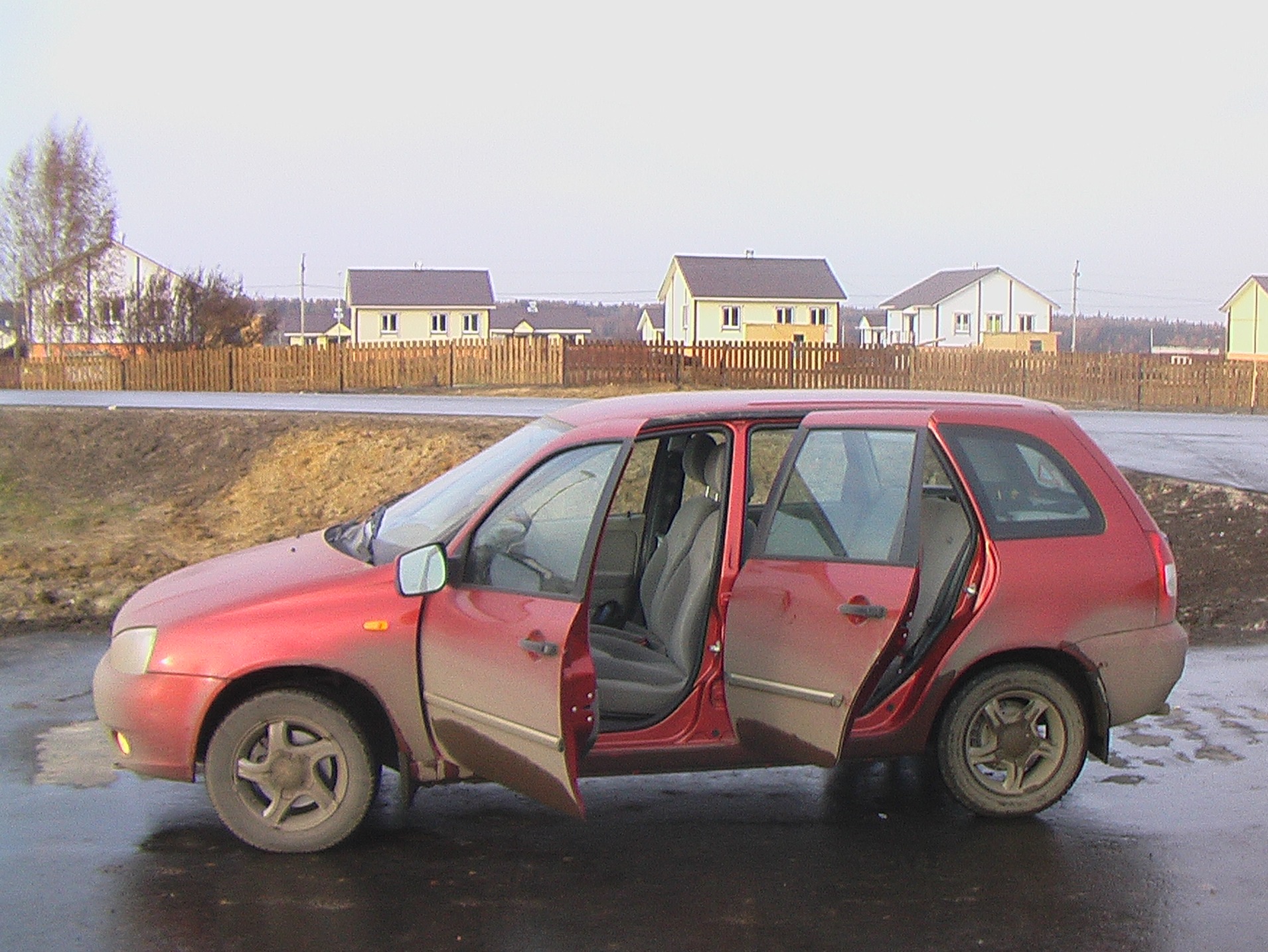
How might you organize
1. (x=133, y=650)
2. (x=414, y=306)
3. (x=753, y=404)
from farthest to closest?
(x=414, y=306) → (x=753, y=404) → (x=133, y=650)

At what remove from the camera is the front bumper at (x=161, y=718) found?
16.6 ft

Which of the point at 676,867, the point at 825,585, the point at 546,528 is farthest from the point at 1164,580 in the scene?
the point at 546,528

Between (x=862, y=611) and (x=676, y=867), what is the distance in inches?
46.4

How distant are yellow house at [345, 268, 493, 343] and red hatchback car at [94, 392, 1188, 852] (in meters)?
75.4

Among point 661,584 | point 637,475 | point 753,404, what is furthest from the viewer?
point 637,475

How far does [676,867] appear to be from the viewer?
5117mm

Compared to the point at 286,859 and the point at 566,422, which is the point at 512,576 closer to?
the point at 566,422

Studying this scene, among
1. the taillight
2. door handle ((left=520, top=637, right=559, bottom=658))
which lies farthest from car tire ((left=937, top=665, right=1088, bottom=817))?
door handle ((left=520, top=637, right=559, bottom=658))

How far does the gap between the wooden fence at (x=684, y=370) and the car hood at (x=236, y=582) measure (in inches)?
1326

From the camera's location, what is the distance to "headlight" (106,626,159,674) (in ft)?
16.9

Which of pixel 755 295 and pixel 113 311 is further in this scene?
pixel 755 295

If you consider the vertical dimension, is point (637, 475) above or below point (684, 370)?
below

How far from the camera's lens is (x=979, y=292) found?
9438 cm

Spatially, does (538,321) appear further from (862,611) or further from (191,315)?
(862,611)
